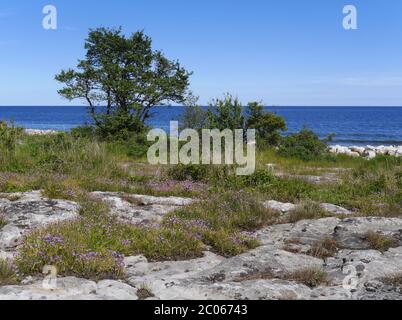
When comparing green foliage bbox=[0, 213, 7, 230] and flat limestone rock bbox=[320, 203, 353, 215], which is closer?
green foliage bbox=[0, 213, 7, 230]

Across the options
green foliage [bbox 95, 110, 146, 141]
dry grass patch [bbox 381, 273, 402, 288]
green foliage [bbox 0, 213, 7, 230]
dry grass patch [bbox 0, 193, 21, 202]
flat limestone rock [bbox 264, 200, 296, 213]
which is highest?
green foliage [bbox 95, 110, 146, 141]

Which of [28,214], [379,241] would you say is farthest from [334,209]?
[28,214]

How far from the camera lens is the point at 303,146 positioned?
69.5 feet

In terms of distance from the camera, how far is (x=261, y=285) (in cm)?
520

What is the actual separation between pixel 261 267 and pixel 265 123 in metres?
18.7

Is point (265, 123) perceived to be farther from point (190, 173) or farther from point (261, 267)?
point (261, 267)

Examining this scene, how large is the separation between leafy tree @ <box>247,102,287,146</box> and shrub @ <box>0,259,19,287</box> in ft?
63.2

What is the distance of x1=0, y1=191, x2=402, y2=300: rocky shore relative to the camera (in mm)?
4977

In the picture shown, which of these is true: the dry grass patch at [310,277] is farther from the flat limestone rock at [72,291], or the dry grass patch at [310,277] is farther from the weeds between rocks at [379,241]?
the flat limestone rock at [72,291]

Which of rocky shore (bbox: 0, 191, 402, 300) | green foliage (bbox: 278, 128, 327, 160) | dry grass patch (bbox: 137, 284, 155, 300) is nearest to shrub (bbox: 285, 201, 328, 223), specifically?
rocky shore (bbox: 0, 191, 402, 300)

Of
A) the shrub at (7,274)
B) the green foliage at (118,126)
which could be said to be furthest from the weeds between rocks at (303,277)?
the green foliage at (118,126)

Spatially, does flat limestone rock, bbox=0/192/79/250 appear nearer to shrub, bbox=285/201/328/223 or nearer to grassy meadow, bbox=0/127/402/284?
grassy meadow, bbox=0/127/402/284

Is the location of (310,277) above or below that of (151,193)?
below

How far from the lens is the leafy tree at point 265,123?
23.9 m
